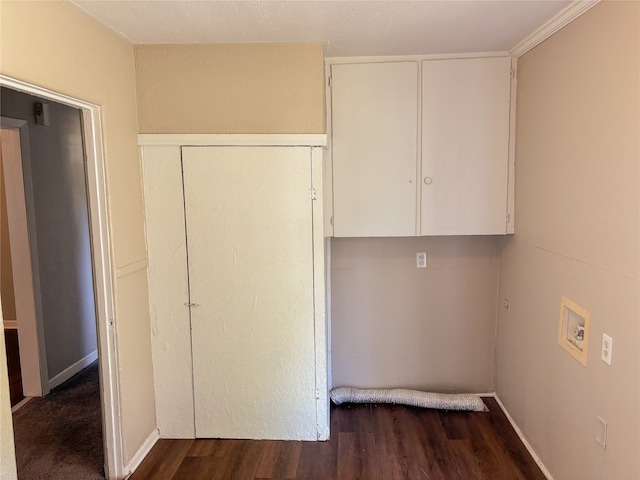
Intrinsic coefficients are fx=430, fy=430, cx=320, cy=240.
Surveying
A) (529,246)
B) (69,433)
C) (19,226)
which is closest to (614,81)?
(529,246)

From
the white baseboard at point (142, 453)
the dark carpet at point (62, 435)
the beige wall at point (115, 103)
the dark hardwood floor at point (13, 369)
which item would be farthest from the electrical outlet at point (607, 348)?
the dark hardwood floor at point (13, 369)

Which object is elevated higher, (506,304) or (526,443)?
(506,304)

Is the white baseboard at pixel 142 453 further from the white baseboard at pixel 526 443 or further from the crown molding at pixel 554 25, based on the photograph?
the crown molding at pixel 554 25

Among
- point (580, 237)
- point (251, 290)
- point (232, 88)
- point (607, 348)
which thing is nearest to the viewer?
point (607, 348)

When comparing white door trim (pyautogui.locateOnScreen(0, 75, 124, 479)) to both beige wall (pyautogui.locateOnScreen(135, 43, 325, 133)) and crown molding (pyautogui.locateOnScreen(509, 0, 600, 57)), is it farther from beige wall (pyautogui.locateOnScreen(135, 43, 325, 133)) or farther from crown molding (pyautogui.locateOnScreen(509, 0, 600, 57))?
crown molding (pyautogui.locateOnScreen(509, 0, 600, 57))

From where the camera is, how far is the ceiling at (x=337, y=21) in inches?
74.0

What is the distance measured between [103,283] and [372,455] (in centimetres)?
177

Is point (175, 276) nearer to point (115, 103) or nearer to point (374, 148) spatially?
point (115, 103)

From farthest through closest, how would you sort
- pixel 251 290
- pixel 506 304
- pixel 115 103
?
pixel 506 304
pixel 251 290
pixel 115 103

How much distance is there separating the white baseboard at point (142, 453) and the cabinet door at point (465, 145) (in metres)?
2.08

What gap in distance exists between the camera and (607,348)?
1.75 metres

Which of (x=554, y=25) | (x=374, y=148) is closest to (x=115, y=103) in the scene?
(x=374, y=148)

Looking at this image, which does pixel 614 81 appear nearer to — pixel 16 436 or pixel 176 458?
pixel 176 458

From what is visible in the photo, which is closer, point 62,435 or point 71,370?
point 62,435
